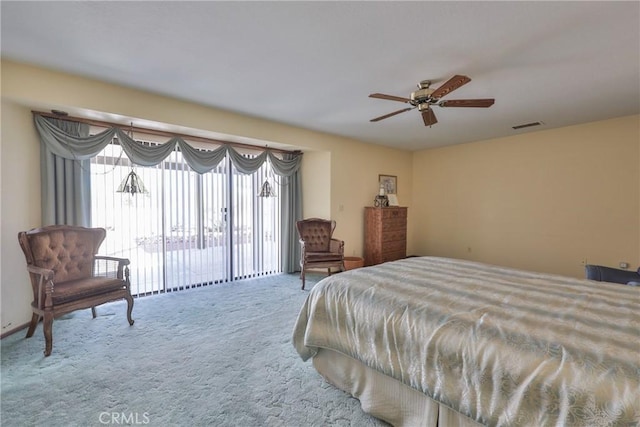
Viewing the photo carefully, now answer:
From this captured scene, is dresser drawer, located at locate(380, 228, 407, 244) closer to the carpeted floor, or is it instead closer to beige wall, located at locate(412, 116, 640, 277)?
beige wall, located at locate(412, 116, 640, 277)

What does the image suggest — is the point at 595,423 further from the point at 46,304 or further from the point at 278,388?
the point at 46,304

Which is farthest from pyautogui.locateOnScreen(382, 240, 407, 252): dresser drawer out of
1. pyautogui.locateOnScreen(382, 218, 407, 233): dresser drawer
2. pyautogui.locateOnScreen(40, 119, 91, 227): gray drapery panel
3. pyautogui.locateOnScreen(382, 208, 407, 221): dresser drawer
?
pyautogui.locateOnScreen(40, 119, 91, 227): gray drapery panel

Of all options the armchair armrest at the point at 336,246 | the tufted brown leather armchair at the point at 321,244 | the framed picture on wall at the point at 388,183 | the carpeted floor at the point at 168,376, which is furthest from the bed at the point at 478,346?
the framed picture on wall at the point at 388,183

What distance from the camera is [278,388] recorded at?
6.72 feet

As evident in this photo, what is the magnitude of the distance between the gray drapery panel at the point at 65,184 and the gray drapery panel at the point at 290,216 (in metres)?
2.91

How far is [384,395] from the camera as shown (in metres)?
1.74

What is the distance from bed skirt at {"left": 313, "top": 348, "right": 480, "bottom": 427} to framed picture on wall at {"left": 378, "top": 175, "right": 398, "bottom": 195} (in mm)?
4748

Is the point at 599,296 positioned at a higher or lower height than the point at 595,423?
higher

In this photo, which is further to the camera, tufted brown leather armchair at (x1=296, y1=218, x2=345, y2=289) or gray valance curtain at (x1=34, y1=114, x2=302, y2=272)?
tufted brown leather armchair at (x1=296, y1=218, x2=345, y2=289)

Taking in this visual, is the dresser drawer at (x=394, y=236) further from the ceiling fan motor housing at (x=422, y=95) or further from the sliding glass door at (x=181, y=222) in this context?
the ceiling fan motor housing at (x=422, y=95)

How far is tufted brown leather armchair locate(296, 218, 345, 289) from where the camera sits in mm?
4555

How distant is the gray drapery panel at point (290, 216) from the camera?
5.33 meters

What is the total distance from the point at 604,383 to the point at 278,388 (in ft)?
6.03

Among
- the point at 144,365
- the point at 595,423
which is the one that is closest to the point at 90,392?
the point at 144,365
